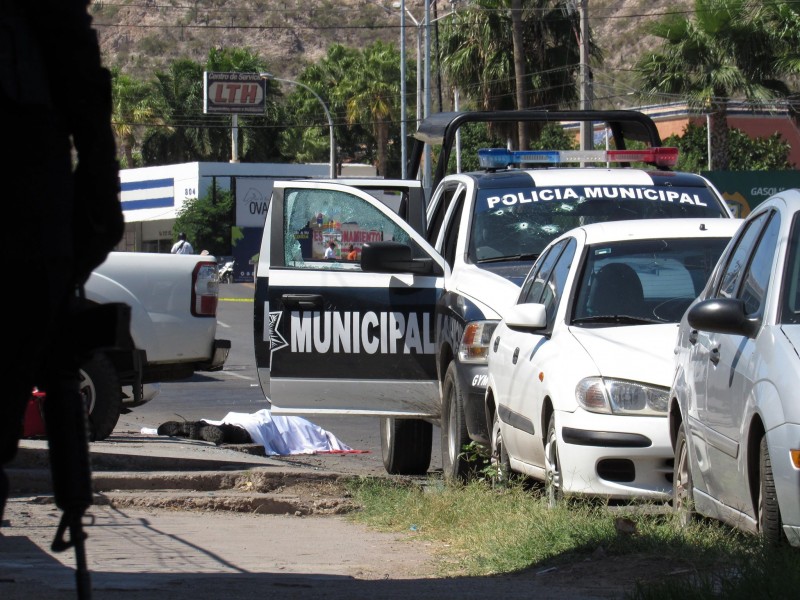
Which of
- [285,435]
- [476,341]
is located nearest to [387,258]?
[476,341]

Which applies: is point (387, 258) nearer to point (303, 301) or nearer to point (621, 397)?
point (303, 301)

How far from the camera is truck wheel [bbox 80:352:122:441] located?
8.80 m

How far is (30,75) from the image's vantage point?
8.39 feet

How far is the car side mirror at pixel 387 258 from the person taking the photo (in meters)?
8.23

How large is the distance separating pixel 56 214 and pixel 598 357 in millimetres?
4292

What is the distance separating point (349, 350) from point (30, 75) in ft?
19.7

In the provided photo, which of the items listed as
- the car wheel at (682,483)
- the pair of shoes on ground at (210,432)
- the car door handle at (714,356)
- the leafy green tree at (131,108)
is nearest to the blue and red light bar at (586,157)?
the pair of shoes on ground at (210,432)

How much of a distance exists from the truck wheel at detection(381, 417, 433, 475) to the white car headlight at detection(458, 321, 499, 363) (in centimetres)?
165

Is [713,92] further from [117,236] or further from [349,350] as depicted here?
[117,236]

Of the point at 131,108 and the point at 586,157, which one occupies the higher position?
the point at 131,108

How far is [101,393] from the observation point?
892 cm

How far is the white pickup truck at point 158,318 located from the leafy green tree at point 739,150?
136 ft

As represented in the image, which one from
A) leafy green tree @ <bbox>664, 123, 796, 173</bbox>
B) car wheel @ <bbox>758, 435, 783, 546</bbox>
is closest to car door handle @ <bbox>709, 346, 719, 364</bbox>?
car wheel @ <bbox>758, 435, 783, 546</bbox>

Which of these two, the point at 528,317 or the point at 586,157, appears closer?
the point at 528,317
